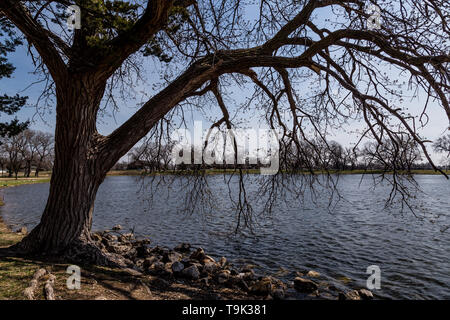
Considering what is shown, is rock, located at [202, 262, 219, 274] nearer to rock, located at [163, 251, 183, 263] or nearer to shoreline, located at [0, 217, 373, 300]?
shoreline, located at [0, 217, 373, 300]

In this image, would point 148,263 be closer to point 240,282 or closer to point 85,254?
point 85,254

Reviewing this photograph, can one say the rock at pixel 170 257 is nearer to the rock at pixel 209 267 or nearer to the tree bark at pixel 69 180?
the rock at pixel 209 267

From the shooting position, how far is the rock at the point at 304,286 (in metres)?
6.00

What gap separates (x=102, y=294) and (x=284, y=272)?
4.99m

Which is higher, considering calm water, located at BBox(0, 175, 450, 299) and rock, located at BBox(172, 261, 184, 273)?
rock, located at BBox(172, 261, 184, 273)

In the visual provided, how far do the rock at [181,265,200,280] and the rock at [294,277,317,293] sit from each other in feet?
7.41

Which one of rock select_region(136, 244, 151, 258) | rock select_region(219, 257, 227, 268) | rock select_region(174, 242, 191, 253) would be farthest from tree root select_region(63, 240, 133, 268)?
rock select_region(174, 242, 191, 253)

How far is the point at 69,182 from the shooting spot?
4.82m

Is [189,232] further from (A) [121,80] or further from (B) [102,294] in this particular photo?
(B) [102,294]

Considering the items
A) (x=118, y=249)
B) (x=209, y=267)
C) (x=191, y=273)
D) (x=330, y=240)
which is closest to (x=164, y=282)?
(x=191, y=273)

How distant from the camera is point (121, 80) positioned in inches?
273

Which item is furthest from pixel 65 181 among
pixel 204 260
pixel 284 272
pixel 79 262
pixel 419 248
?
pixel 419 248

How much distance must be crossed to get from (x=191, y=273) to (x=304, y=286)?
2560 millimetres

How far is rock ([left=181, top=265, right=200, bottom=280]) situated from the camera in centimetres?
585
